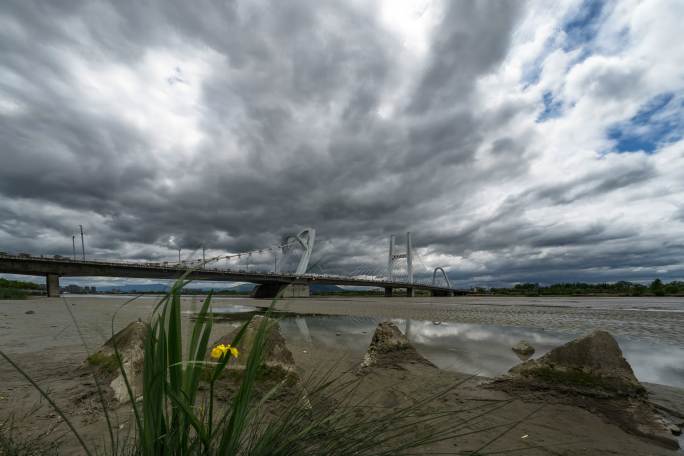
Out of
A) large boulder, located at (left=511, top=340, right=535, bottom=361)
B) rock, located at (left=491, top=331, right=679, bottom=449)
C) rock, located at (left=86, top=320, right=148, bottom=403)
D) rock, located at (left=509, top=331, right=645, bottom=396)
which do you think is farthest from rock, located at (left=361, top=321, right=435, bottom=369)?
rock, located at (left=86, top=320, right=148, bottom=403)

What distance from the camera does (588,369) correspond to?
4.60 m

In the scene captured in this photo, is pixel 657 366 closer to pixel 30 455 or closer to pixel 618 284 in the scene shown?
pixel 30 455

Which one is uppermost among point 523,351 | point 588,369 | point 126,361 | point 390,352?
point 126,361

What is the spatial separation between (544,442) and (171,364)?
3.56m

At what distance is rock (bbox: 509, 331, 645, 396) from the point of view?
14.3 ft

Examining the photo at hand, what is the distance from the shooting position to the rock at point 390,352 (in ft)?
19.8

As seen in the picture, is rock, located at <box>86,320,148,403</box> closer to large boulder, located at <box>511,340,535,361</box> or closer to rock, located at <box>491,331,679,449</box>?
rock, located at <box>491,331,679,449</box>

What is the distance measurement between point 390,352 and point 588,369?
9.64 ft

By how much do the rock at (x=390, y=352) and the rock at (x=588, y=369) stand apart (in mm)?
1741

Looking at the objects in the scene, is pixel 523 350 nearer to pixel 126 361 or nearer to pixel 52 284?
pixel 126 361

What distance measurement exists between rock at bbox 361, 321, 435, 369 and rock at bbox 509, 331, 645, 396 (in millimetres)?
1741

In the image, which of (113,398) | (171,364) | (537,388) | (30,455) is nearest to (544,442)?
(537,388)

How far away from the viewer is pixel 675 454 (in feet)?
10.4

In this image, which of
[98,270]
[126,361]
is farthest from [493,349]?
[98,270]
